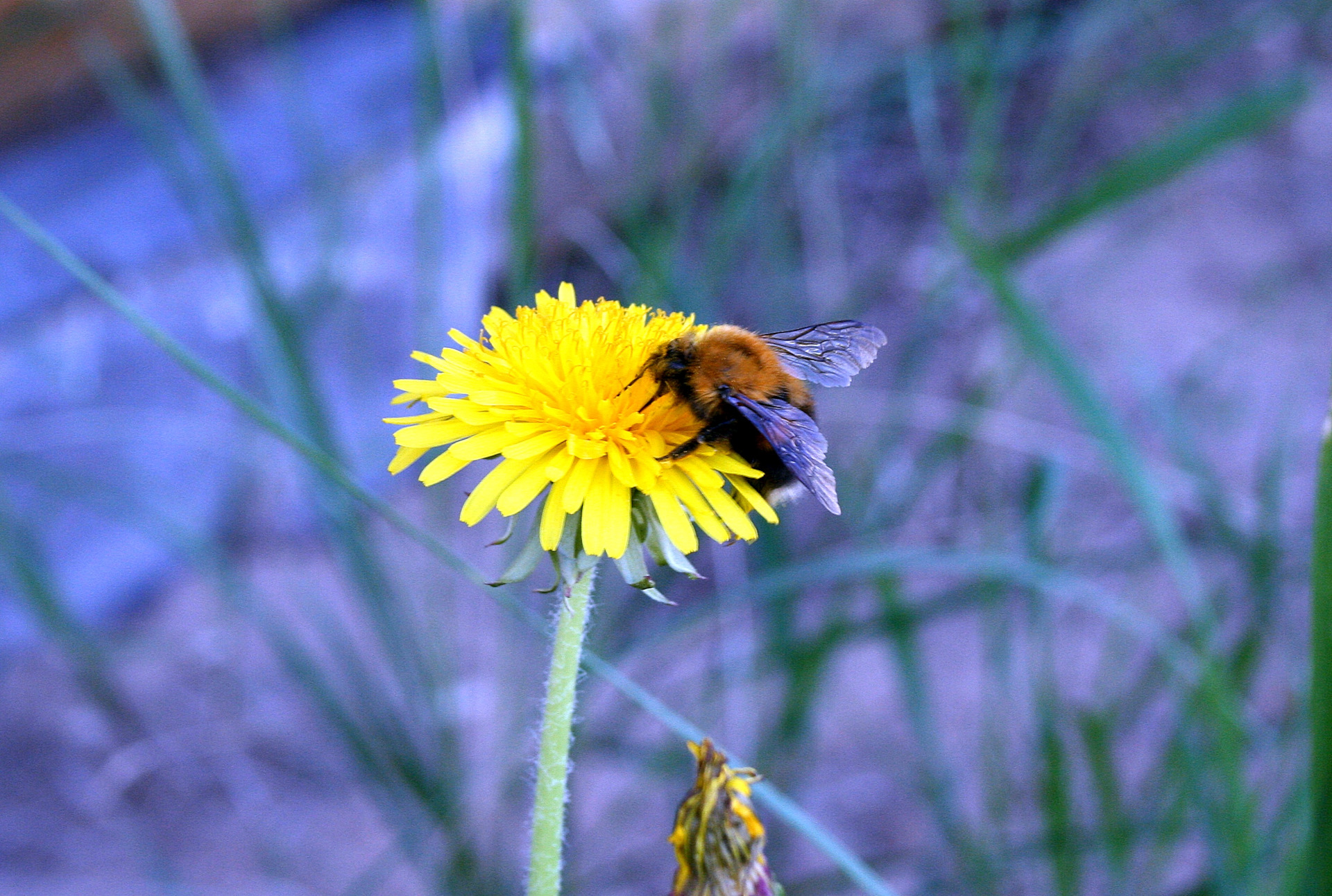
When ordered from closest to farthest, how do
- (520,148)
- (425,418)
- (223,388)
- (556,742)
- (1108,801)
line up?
(556,742) < (425,418) < (223,388) < (520,148) < (1108,801)

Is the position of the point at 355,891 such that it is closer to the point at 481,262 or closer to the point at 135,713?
the point at 135,713

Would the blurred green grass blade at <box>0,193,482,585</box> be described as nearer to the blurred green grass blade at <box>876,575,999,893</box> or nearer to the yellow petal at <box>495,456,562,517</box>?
the yellow petal at <box>495,456,562,517</box>

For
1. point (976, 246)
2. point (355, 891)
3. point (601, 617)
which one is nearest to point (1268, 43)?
point (976, 246)

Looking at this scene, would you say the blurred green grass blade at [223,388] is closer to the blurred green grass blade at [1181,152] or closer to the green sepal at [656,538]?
the green sepal at [656,538]

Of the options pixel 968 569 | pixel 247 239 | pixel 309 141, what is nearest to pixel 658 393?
pixel 968 569

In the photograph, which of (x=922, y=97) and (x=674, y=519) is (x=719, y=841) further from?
(x=922, y=97)

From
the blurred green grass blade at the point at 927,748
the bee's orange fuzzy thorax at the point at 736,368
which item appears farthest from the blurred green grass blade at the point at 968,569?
the bee's orange fuzzy thorax at the point at 736,368

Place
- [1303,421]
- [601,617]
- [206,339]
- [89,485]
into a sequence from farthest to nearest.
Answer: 1. [1303,421]
2. [206,339]
3. [89,485]
4. [601,617]

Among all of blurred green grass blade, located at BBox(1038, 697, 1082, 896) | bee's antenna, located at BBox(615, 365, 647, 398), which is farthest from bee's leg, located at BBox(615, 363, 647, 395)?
blurred green grass blade, located at BBox(1038, 697, 1082, 896)
